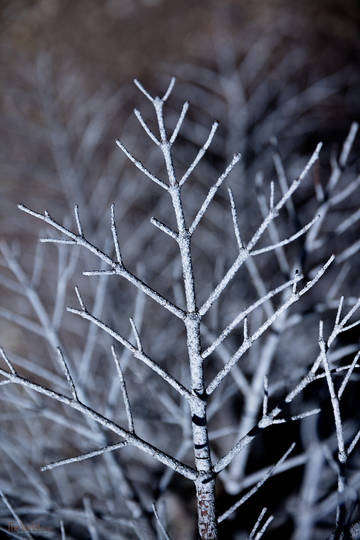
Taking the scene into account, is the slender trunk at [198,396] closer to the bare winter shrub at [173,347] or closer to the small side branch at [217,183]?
the small side branch at [217,183]

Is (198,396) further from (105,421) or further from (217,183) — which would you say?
(217,183)

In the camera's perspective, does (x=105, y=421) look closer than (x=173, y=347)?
Yes

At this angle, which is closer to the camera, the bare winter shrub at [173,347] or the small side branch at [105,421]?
the small side branch at [105,421]

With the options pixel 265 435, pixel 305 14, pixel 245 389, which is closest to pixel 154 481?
pixel 265 435

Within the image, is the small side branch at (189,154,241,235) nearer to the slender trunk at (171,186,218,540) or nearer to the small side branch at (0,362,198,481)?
the slender trunk at (171,186,218,540)

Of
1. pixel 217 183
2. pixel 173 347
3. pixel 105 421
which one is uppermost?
pixel 173 347

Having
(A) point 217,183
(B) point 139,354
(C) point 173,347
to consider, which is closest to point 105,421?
(B) point 139,354

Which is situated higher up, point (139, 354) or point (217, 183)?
point (217, 183)

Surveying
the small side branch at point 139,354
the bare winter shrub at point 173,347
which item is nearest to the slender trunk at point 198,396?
the small side branch at point 139,354

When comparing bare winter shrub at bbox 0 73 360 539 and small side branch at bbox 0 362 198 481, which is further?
bare winter shrub at bbox 0 73 360 539

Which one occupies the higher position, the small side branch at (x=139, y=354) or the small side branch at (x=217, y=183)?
the small side branch at (x=217, y=183)

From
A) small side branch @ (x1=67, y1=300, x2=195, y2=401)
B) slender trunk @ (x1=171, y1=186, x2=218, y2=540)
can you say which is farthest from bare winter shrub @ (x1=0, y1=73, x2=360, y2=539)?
small side branch @ (x1=67, y1=300, x2=195, y2=401)

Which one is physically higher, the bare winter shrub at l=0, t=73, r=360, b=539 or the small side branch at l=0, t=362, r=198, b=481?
the bare winter shrub at l=0, t=73, r=360, b=539

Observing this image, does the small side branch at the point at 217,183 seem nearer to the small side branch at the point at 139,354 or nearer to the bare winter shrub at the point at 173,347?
the small side branch at the point at 139,354
